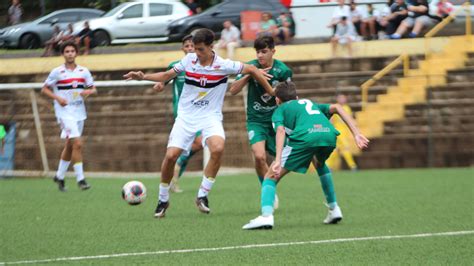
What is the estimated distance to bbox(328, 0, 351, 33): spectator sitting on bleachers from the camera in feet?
79.6

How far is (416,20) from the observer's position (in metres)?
24.0

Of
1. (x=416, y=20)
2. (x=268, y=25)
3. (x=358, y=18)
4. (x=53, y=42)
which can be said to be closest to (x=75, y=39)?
(x=53, y=42)

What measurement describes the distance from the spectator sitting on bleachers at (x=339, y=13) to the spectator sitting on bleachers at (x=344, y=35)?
3.7 inches

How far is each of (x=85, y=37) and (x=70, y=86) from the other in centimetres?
1023

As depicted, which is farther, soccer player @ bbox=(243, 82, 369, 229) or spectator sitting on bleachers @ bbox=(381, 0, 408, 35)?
spectator sitting on bleachers @ bbox=(381, 0, 408, 35)

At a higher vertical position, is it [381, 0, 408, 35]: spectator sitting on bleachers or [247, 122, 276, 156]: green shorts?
[247, 122, 276, 156]: green shorts

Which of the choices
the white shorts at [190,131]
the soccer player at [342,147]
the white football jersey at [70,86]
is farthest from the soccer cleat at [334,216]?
the soccer player at [342,147]

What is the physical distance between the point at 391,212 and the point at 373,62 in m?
13.6

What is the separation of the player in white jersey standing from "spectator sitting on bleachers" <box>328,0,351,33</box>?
13341mm

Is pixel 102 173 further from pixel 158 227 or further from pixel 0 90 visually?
pixel 158 227

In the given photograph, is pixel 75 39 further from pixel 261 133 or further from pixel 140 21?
pixel 261 133

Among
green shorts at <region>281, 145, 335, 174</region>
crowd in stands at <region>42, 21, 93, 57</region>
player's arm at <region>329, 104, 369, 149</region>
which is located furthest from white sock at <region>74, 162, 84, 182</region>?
crowd in stands at <region>42, 21, 93, 57</region>

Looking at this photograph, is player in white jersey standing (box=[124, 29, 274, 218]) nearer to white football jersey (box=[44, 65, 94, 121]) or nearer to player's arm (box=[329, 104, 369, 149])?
player's arm (box=[329, 104, 369, 149])

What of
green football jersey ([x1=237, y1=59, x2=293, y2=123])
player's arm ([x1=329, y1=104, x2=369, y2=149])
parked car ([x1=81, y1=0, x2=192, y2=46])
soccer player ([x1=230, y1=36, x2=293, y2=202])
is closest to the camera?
player's arm ([x1=329, y1=104, x2=369, y2=149])
